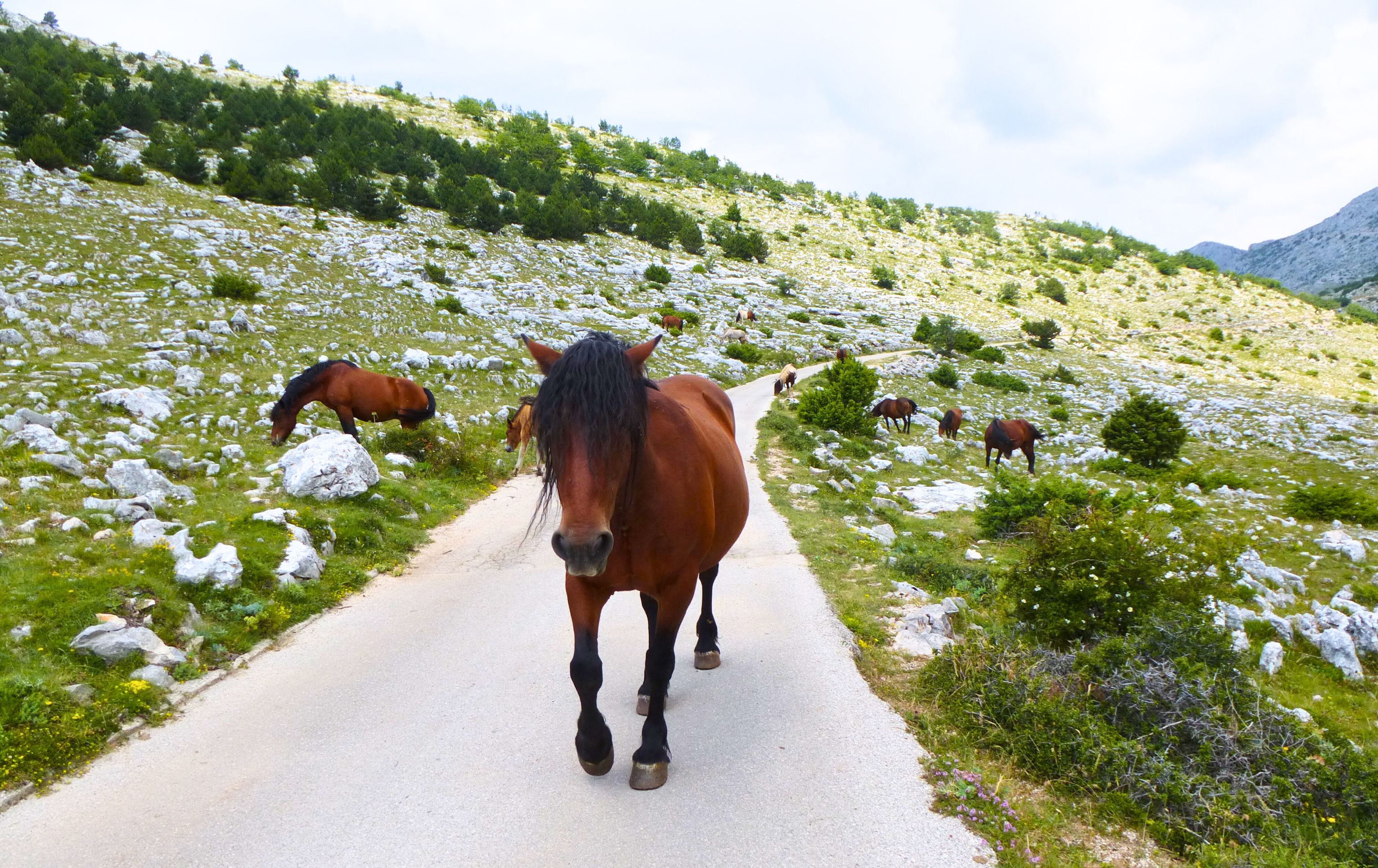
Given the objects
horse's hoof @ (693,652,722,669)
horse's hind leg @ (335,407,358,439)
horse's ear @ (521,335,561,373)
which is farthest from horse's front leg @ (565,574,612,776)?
horse's hind leg @ (335,407,358,439)

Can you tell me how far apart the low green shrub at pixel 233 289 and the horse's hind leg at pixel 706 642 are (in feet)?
62.8

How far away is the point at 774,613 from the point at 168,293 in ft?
62.1

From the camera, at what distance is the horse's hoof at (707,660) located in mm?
5359

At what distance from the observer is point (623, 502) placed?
134 inches

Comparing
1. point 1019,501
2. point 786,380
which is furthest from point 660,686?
point 786,380

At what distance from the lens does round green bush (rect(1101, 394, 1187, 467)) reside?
55.2 feet

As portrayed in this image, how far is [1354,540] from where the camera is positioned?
991cm

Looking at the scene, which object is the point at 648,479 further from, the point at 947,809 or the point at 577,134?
the point at 577,134

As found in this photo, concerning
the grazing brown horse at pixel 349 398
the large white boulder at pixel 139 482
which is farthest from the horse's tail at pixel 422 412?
the large white boulder at pixel 139 482

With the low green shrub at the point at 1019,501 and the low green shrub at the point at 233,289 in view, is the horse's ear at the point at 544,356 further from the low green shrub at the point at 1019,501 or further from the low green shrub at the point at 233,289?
the low green shrub at the point at 233,289

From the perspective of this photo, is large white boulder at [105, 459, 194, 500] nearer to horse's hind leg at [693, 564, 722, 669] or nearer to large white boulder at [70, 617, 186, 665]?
large white boulder at [70, 617, 186, 665]

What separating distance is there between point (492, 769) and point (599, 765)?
2.37 feet

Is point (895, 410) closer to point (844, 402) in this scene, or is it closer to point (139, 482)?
point (844, 402)

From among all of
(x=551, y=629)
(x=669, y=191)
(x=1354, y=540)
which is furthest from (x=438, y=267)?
(x=669, y=191)
